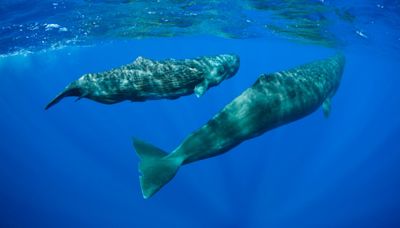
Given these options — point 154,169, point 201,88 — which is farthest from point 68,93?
point 201,88

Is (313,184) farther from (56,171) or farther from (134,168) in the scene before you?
(56,171)

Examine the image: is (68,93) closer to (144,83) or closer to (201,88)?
(144,83)

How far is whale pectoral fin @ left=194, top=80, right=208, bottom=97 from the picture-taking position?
5367 mm

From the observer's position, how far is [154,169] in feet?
18.5

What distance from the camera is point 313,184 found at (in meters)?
37.0

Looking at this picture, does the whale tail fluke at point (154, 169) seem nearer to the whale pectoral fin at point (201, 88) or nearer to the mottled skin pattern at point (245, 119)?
the mottled skin pattern at point (245, 119)

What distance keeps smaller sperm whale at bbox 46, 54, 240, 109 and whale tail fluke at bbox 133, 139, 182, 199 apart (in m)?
1.04

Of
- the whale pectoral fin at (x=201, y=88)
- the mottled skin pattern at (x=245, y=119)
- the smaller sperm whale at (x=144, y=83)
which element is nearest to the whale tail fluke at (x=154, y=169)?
the mottled skin pattern at (x=245, y=119)

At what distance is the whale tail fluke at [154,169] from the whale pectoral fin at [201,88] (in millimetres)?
1172

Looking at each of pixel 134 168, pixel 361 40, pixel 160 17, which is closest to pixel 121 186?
pixel 134 168

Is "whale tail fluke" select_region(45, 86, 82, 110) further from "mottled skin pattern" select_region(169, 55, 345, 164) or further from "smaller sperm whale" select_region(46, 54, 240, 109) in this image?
"mottled skin pattern" select_region(169, 55, 345, 164)

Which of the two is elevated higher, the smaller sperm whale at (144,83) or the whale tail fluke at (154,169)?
the smaller sperm whale at (144,83)

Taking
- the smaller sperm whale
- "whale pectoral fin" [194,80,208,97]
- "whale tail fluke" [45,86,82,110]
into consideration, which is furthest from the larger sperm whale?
"whale tail fluke" [45,86,82,110]

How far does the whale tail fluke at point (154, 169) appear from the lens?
5395 mm
